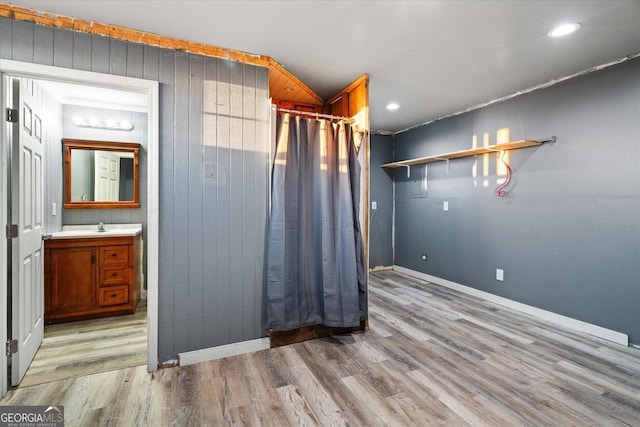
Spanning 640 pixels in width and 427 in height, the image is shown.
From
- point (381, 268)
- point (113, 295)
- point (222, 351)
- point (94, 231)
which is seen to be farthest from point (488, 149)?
point (94, 231)

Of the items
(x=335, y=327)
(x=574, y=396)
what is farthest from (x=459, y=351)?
(x=335, y=327)

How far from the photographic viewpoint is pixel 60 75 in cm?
183

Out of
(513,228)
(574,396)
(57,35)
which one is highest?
(57,35)

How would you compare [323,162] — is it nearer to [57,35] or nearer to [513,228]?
[57,35]

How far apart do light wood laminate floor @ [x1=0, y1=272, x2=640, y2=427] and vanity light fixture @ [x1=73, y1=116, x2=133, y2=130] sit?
2.67m

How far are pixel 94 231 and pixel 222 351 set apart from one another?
2.19 metres

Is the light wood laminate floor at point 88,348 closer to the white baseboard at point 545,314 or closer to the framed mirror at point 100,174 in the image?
the framed mirror at point 100,174

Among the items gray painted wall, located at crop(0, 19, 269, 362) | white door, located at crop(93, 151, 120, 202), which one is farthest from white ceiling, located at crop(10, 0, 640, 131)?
white door, located at crop(93, 151, 120, 202)

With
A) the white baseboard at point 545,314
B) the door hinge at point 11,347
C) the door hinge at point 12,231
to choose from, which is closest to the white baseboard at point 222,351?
the door hinge at point 11,347

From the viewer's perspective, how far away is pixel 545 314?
2988mm

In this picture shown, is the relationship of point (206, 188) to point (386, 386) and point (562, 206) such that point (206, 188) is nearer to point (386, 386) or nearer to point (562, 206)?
point (386, 386)

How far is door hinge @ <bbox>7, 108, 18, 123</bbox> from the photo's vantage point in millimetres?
1817

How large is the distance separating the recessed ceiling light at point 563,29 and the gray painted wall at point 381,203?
9.76 feet

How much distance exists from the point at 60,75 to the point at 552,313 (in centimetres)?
452
